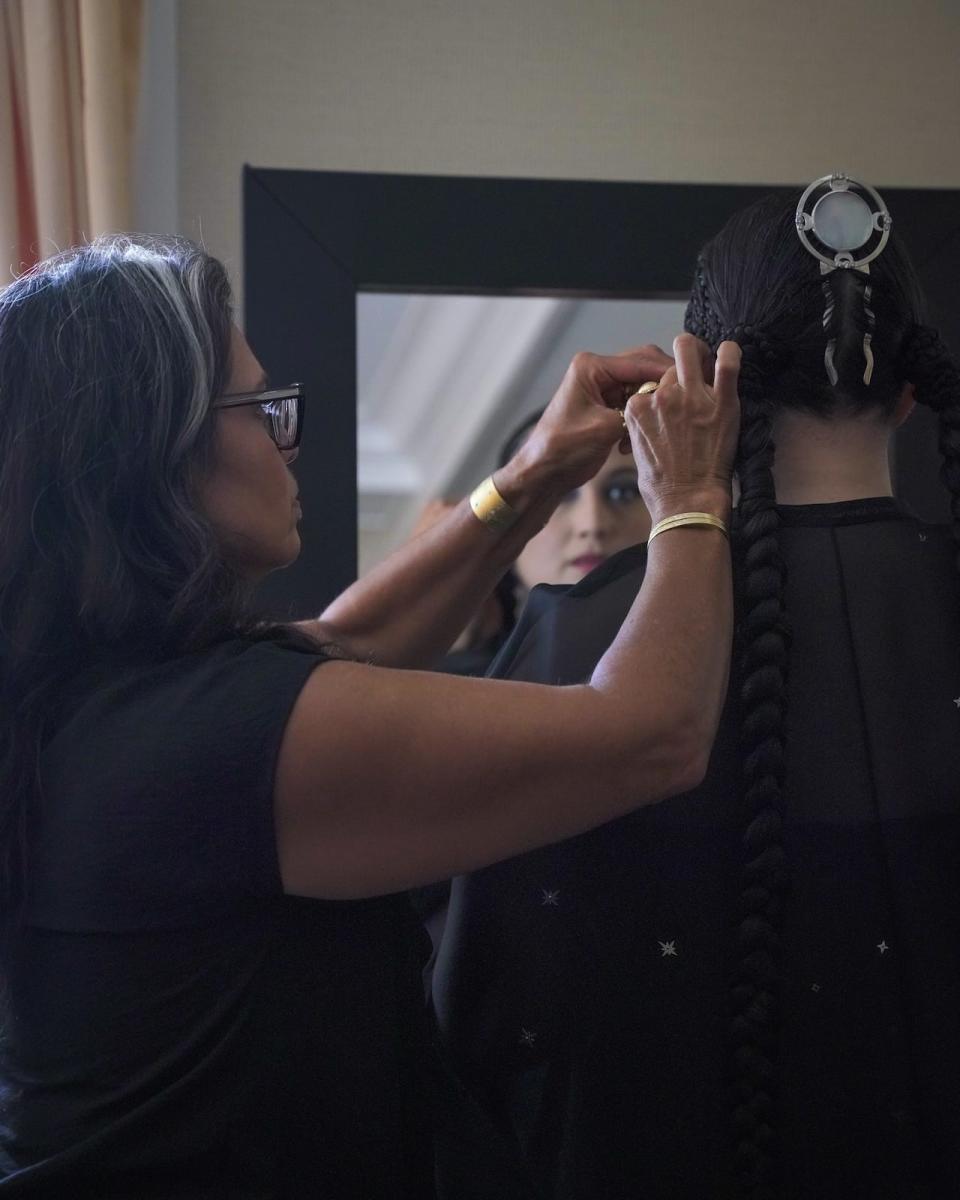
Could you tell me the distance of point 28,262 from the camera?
66.2 inches

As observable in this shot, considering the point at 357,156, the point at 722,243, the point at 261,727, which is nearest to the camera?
the point at 261,727

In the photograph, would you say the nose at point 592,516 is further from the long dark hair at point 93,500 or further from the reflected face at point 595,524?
the long dark hair at point 93,500

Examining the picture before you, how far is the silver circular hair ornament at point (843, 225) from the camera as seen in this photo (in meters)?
1.07

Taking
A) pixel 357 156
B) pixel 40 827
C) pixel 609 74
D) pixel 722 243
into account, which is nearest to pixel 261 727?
pixel 40 827

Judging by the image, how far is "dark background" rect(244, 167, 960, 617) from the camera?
1.86 meters

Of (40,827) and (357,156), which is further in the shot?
(357,156)

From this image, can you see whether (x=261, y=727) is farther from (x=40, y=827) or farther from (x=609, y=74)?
(x=609, y=74)

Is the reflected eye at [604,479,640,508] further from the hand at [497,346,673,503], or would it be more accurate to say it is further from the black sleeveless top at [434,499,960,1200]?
the black sleeveless top at [434,499,960,1200]

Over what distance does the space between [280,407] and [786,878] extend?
0.51 meters

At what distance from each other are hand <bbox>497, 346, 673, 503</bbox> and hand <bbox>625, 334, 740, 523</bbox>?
0.74ft

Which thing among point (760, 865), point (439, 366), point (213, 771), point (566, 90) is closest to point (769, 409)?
point (760, 865)

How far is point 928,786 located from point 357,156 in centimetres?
128

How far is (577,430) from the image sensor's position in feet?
4.40

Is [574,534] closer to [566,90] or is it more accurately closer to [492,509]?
[566,90]
